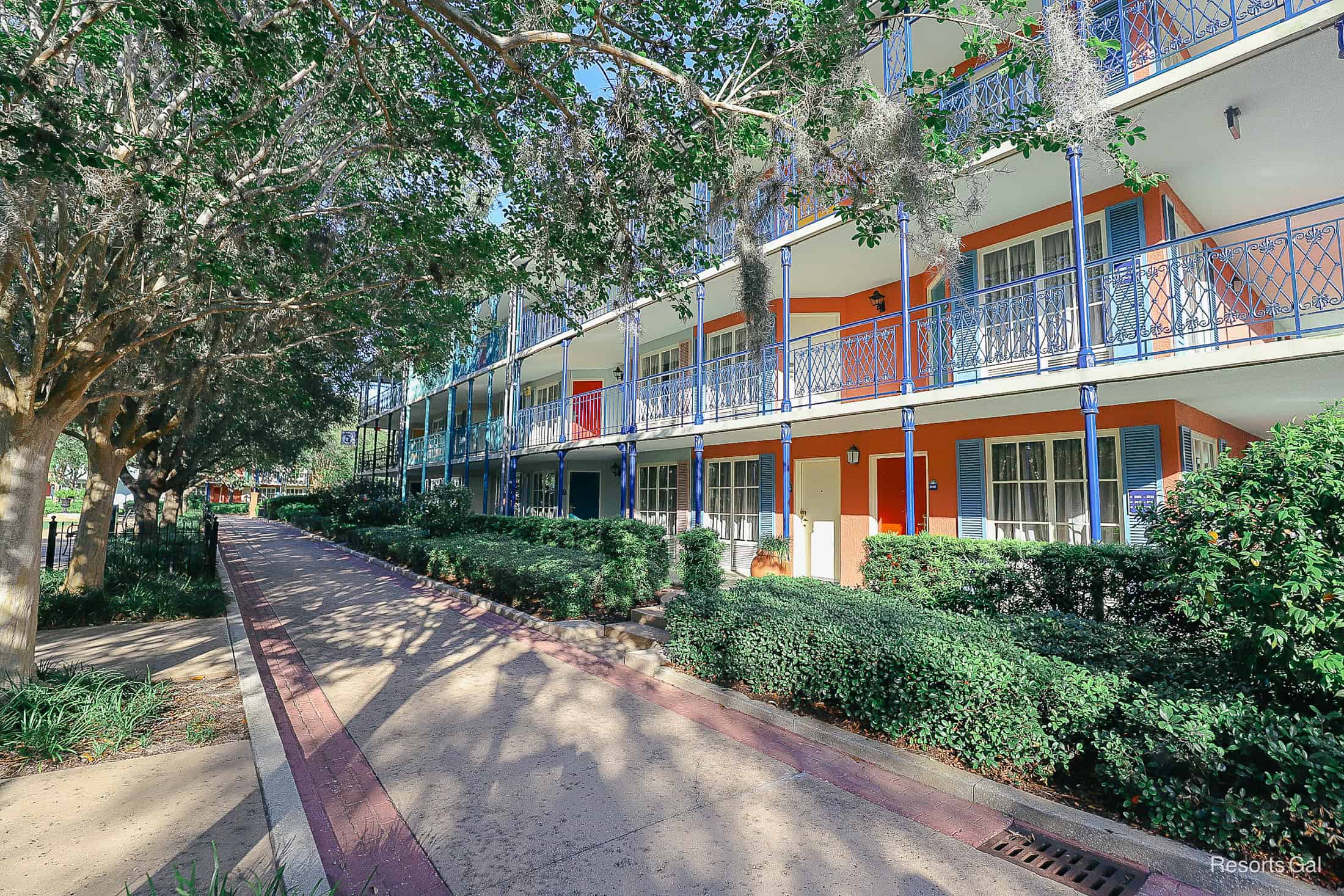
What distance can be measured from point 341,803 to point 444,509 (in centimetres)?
1381

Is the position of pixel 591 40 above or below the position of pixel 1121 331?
above

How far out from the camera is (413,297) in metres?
9.67

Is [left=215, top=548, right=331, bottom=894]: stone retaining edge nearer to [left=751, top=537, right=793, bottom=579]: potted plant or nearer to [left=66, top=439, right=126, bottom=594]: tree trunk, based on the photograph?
[left=66, top=439, right=126, bottom=594]: tree trunk

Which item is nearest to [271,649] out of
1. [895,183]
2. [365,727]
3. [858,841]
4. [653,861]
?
[365,727]

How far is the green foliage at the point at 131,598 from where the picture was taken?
8641 mm

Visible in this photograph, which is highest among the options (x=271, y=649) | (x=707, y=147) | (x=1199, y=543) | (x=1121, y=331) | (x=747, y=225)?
(x=707, y=147)

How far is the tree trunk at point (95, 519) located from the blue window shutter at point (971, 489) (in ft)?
41.4

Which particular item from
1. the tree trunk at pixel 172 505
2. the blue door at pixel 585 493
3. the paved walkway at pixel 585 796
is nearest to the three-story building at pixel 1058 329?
the paved walkway at pixel 585 796

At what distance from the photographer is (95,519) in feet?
31.5

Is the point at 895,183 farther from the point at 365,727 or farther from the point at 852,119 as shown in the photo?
the point at 365,727

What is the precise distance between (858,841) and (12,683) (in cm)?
620

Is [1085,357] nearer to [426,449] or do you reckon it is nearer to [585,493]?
[585,493]

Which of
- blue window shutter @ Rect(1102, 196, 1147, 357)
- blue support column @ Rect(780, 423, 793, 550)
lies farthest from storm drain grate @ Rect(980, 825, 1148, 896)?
blue support column @ Rect(780, 423, 793, 550)

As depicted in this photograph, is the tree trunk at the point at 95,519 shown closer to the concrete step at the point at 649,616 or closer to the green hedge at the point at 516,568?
the green hedge at the point at 516,568
